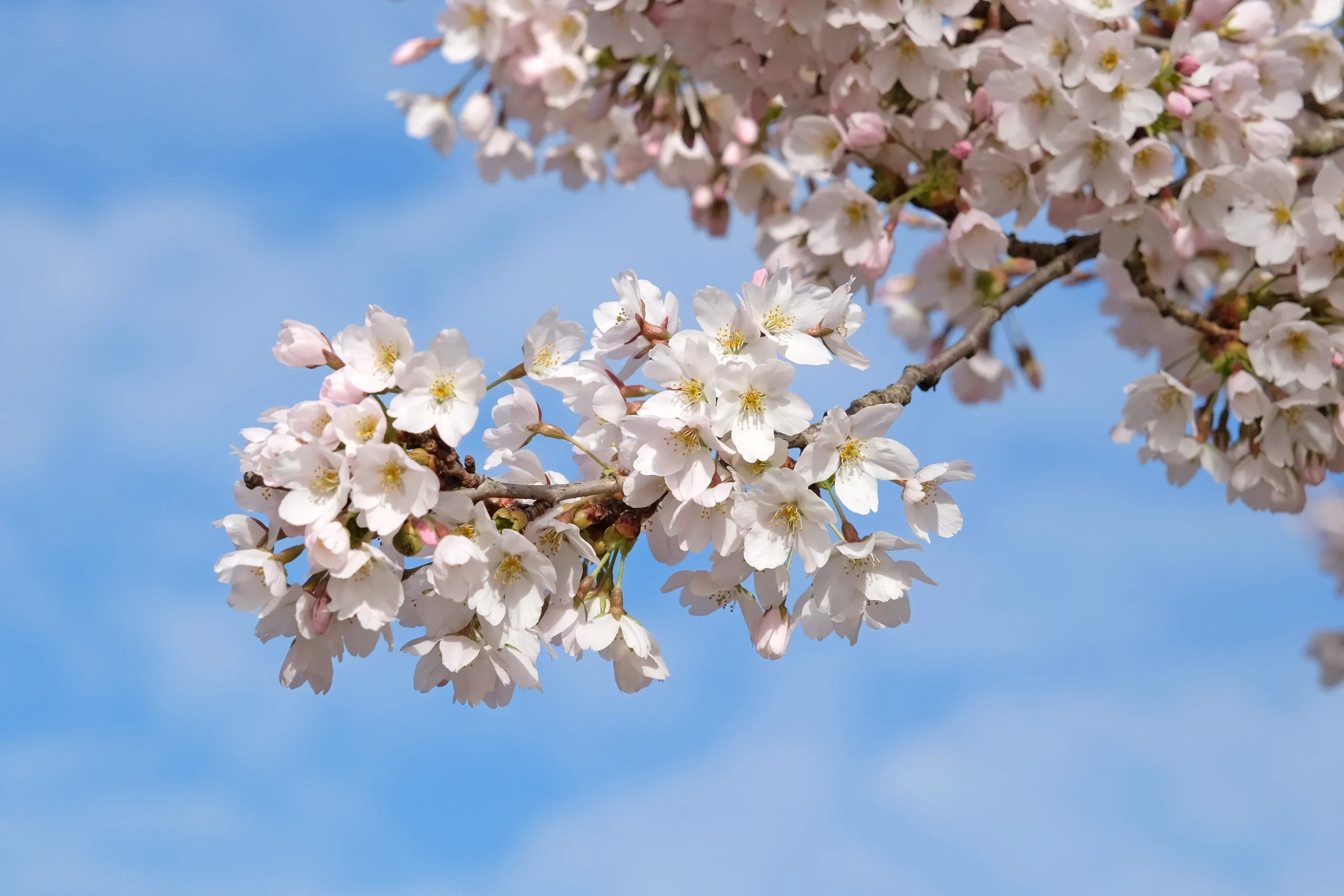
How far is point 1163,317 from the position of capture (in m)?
Answer: 5.10

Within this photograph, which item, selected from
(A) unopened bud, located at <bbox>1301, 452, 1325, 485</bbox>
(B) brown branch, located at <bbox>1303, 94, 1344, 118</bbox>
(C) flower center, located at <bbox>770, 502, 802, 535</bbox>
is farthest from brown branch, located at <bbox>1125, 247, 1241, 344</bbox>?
(C) flower center, located at <bbox>770, 502, 802, 535</bbox>

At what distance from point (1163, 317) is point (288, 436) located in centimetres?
384

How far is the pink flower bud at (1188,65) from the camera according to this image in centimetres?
418

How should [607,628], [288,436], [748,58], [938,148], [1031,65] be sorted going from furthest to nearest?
[748,58]
[938,148]
[1031,65]
[607,628]
[288,436]

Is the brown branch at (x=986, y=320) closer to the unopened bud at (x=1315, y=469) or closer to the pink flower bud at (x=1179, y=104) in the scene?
the pink flower bud at (x=1179, y=104)

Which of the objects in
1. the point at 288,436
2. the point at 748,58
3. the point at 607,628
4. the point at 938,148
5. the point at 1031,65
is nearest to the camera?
the point at 288,436

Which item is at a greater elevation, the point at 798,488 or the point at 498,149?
the point at 498,149

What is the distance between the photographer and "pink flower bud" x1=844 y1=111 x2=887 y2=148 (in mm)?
4355

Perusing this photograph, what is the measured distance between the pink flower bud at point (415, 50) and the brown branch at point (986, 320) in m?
2.61

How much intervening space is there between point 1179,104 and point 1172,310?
0.76 meters

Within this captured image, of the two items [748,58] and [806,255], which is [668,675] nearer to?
[806,255]

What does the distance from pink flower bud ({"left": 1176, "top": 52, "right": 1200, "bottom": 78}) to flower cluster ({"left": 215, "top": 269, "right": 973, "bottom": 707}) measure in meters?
2.09

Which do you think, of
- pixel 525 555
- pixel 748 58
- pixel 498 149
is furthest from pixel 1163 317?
pixel 525 555

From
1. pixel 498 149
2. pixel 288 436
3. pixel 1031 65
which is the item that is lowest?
pixel 288 436
